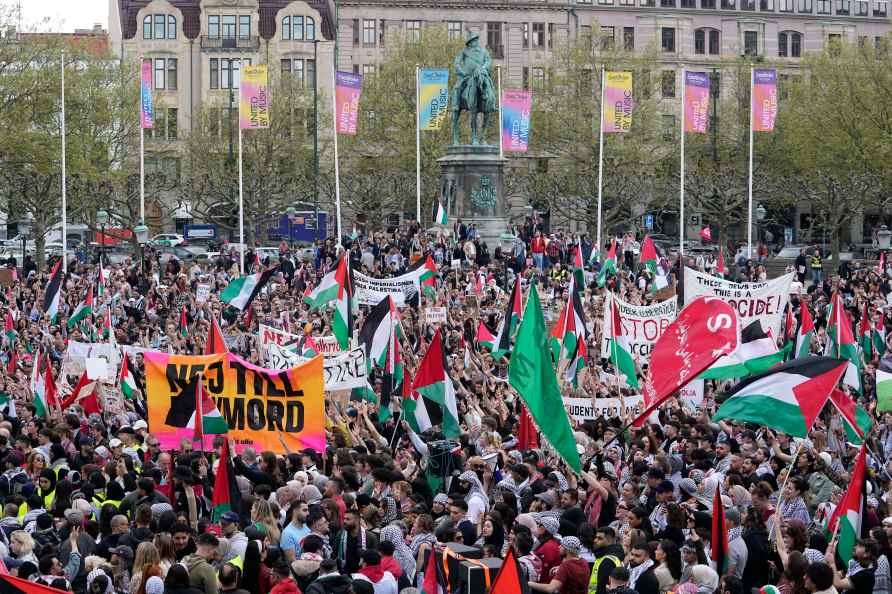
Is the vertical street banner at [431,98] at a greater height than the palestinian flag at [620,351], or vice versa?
the vertical street banner at [431,98]

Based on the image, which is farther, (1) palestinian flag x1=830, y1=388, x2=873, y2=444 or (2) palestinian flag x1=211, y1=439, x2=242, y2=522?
(1) palestinian flag x1=830, y1=388, x2=873, y2=444

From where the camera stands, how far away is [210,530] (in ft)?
44.8

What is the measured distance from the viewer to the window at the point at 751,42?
93.1 meters

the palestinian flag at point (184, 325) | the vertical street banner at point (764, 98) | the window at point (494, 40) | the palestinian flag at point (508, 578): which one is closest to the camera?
the palestinian flag at point (508, 578)

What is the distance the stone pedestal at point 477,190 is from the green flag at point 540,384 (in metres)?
33.3

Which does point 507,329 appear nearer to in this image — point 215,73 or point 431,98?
point 431,98

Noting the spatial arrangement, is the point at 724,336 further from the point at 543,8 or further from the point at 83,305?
the point at 543,8

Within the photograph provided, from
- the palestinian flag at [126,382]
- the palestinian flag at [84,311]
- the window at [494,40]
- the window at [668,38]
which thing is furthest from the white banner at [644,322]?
the window at [668,38]

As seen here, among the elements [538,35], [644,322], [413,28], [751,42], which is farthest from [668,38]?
[644,322]

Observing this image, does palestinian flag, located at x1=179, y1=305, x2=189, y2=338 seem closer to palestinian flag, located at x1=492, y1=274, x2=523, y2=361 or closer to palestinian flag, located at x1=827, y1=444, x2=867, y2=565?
palestinian flag, located at x1=492, y1=274, x2=523, y2=361

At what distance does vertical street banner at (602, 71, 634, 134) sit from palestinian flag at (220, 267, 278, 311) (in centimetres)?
2345

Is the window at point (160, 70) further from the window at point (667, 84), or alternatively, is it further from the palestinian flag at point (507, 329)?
the palestinian flag at point (507, 329)

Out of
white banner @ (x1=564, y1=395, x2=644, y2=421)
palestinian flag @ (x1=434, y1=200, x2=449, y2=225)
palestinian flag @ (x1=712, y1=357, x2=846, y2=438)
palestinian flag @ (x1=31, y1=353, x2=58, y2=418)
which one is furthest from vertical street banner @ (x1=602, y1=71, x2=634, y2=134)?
palestinian flag @ (x1=712, y1=357, x2=846, y2=438)

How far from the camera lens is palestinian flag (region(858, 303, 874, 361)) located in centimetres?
2773
